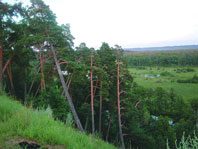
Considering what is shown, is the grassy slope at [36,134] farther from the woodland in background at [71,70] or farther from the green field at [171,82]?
the green field at [171,82]

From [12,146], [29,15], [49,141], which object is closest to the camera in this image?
[12,146]

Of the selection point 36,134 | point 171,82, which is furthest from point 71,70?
point 171,82

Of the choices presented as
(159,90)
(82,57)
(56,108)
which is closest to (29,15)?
(82,57)

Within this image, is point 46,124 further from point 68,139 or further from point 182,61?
point 182,61

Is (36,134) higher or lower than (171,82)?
higher

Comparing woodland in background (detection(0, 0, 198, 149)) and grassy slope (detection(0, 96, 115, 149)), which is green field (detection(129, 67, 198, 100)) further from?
grassy slope (detection(0, 96, 115, 149))

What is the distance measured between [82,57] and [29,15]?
5.71 metres

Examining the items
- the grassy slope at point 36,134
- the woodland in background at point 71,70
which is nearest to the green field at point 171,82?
the woodland in background at point 71,70

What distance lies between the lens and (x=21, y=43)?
38.1 ft

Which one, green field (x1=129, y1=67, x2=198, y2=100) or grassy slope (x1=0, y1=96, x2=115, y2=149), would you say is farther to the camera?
green field (x1=129, y1=67, x2=198, y2=100)

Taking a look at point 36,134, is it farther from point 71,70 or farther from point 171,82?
point 171,82

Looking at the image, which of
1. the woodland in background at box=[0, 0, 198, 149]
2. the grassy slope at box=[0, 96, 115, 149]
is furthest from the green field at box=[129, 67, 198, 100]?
the grassy slope at box=[0, 96, 115, 149]

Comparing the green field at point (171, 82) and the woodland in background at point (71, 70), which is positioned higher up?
the woodland in background at point (71, 70)

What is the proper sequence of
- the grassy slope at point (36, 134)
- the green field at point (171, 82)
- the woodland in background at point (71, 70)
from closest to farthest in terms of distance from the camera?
the grassy slope at point (36, 134), the woodland in background at point (71, 70), the green field at point (171, 82)
